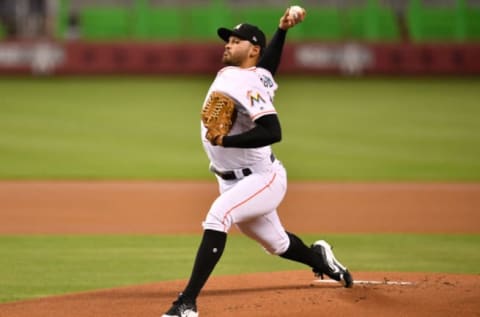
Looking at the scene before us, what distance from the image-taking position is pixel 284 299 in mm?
6750

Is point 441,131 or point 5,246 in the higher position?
point 5,246

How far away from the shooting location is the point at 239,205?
21.3ft

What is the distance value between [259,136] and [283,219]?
496 centimetres

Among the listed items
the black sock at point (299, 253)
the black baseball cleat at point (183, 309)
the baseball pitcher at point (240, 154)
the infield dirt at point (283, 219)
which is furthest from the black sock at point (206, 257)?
the black sock at point (299, 253)

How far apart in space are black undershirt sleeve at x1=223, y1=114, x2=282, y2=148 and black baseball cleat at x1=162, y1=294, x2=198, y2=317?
98 cm

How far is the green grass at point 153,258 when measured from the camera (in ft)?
26.4

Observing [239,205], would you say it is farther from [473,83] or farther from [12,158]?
[473,83]

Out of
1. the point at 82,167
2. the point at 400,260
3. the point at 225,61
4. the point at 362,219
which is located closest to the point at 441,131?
the point at 82,167

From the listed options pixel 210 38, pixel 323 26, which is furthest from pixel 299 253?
pixel 323 26

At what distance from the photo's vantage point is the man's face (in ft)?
21.6

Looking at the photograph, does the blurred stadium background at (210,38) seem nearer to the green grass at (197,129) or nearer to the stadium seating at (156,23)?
the stadium seating at (156,23)

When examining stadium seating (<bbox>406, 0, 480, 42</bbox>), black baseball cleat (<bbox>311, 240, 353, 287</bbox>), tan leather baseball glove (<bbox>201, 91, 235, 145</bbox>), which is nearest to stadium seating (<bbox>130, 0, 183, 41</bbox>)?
stadium seating (<bbox>406, 0, 480, 42</bbox>)

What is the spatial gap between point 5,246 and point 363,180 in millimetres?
6335

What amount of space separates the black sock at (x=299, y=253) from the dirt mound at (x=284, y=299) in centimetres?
20
